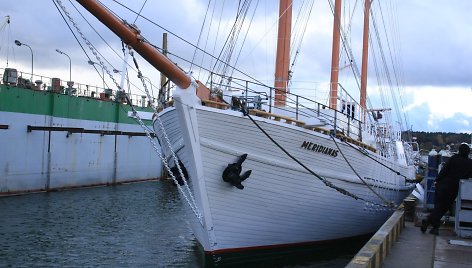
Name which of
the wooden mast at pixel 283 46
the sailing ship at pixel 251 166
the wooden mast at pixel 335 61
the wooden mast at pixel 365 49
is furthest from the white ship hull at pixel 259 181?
the wooden mast at pixel 365 49

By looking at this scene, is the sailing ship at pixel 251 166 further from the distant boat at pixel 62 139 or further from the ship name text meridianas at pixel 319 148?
the distant boat at pixel 62 139

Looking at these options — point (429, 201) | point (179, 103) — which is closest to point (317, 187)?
point (429, 201)

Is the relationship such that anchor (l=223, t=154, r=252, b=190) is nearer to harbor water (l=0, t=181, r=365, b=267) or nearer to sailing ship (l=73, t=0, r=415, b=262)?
sailing ship (l=73, t=0, r=415, b=262)

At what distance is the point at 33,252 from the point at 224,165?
20.6 ft

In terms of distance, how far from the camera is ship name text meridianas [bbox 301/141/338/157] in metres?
11.0

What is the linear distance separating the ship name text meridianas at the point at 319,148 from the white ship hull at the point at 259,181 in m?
0.03

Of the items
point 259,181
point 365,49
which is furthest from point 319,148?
point 365,49

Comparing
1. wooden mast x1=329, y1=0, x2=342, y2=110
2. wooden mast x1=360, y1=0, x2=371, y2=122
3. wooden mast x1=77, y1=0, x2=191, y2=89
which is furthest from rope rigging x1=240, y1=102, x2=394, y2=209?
wooden mast x1=360, y1=0, x2=371, y2=122

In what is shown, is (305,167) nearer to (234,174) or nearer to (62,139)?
(234,174)

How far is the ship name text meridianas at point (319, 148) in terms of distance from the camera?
1097 centimetres

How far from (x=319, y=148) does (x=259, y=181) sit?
1.71 metres

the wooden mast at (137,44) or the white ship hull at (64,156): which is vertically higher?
the wooden mast at (137,44)

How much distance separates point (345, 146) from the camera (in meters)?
12.0

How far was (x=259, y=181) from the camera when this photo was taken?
33.9 ft
